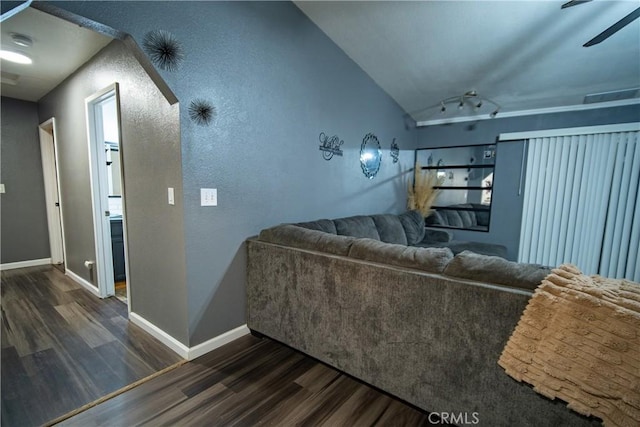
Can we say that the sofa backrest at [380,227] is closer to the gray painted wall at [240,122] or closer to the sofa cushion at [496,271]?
the gray painted wall at [240,122]

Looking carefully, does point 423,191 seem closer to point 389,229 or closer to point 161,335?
point 389,229

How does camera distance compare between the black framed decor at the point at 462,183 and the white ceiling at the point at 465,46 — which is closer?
the white ceiling at the point at 465,46

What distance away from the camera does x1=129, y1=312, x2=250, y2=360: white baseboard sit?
1873mm

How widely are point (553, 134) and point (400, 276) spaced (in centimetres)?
364

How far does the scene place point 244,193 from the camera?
209 centimetres

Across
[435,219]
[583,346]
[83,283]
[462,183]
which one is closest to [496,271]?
[583,346]

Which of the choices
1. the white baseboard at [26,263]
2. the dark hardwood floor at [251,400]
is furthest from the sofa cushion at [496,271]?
the white baseboard at [26,263]

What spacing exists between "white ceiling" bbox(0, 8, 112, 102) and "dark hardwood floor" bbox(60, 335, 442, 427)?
2555 mm

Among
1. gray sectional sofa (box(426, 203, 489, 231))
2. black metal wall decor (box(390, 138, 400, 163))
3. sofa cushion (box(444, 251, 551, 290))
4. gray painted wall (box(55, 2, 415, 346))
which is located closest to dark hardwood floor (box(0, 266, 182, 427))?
gray painted wall (box(55, 2, 415, 346))

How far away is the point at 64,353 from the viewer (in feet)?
→ 6.23

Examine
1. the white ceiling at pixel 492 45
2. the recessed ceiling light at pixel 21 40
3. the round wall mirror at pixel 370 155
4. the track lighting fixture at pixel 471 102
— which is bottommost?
the round wall mirror at pixel 370 155

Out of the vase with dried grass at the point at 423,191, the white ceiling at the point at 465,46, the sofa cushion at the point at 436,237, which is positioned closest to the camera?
the white ceiling at the point at 465,46

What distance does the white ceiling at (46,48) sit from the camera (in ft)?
6.32

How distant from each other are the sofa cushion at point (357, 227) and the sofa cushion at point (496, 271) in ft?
4.78
